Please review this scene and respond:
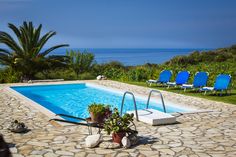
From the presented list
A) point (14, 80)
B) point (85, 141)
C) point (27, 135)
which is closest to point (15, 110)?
point (27, 135)

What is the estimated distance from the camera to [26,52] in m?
19.4

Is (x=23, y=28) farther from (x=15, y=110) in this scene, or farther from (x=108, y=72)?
(x=15, y=110)

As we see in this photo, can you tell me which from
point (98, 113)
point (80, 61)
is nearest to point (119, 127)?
point (98, 113)

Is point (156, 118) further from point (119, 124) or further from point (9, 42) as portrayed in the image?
point (9, 42)

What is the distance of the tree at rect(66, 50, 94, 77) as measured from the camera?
20.6 m

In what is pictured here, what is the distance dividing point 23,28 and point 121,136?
49.3ft

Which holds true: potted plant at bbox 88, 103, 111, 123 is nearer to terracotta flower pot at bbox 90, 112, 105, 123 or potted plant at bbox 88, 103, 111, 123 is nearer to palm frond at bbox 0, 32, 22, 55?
terracotta flower pot at bbox 90, 112, 105, 123

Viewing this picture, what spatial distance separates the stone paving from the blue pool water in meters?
2.35

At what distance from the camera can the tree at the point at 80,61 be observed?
20.6m

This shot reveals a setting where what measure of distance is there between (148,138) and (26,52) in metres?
14.3

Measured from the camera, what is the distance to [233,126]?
25.2 ft

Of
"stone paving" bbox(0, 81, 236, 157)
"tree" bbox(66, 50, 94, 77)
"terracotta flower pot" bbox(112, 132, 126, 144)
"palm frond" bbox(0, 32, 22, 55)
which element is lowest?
"stone paving" bbox(0, 81, 236, 157)

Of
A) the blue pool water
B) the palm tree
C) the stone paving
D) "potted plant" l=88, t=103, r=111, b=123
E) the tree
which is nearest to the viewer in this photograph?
the stone paving

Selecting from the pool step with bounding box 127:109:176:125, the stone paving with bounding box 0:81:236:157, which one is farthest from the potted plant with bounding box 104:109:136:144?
the pool step with bounding box 127:109:176:125
